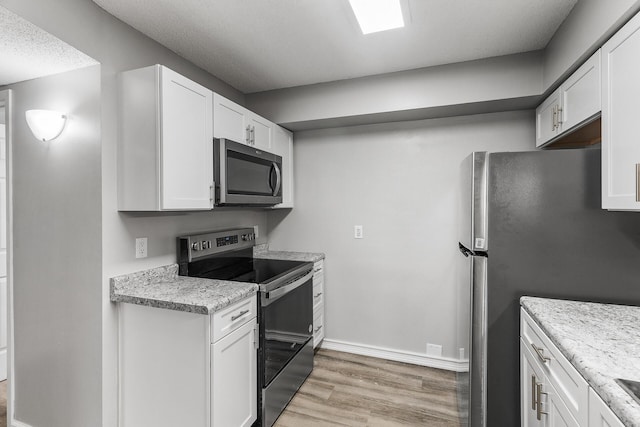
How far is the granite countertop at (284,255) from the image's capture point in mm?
2781

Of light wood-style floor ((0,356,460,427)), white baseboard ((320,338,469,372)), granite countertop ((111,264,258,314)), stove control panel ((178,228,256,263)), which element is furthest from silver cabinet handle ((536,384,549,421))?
stove control panel ((178,228,256,263))

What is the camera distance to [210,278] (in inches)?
80.4

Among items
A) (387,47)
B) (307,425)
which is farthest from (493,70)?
(307,425)

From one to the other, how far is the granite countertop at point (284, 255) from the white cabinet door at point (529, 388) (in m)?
1.61

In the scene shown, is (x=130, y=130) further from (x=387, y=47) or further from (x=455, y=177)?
(x=455, y=177)

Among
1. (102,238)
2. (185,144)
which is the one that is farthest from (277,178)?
(102,238)

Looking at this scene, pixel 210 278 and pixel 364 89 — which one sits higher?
pixel 364 89

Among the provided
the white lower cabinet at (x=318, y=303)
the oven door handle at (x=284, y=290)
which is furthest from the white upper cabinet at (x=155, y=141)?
the white lower cabinet at (x=318, y=303)

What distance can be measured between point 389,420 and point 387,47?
243cm

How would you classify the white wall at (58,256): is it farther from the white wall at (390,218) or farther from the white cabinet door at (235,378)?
the white wall at (390,218)

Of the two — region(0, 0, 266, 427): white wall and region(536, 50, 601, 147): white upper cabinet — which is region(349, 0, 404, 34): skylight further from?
region(0, 0, 266, 427): white wall

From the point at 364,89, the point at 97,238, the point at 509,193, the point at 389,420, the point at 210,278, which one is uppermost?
the point at 364,89

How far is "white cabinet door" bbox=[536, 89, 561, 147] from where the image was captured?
1.99m

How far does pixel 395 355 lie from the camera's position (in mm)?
2791
